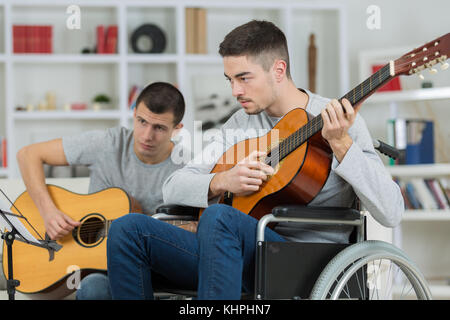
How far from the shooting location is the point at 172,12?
377 centimetres

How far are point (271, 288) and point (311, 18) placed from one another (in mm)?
2882

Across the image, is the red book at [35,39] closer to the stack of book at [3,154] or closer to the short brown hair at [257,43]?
the stack of book at [3,154]

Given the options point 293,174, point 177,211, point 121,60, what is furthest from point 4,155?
point 293,174

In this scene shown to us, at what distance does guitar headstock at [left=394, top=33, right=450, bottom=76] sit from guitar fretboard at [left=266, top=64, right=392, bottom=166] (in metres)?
0.03

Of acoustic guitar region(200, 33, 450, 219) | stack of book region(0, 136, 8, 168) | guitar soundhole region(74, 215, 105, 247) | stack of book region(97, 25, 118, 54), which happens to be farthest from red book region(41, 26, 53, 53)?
acoustic guitar region(200, 33, 450, 219)

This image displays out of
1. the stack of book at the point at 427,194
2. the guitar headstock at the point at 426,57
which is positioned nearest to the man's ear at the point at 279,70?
the guitar headstock at the point at 426,57

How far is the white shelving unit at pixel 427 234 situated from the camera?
3215mm

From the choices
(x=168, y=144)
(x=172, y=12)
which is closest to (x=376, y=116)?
(x=172, y=12)

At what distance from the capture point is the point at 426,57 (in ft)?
4.02

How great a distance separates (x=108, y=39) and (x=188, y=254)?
8.58ft

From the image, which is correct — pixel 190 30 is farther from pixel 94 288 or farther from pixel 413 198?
pixel 94 288

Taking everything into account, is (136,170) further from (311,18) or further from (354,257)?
(311,18)

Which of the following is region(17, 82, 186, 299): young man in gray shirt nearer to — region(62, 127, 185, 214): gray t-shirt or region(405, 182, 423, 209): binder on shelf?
region(62, 127, 185, 214): gray t-shirt
